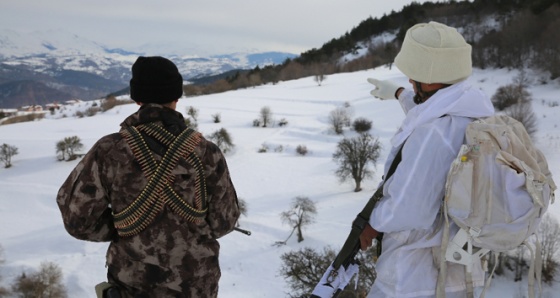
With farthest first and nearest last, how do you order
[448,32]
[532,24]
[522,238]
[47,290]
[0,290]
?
[532,24], [0,290], [47,290], [448,32], [522,238]

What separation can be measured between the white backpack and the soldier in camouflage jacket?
1.03m

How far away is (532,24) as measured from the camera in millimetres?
36094

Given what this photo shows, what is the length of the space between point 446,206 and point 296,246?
18341 mm

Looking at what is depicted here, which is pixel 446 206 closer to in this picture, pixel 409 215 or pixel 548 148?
pixel 409 215

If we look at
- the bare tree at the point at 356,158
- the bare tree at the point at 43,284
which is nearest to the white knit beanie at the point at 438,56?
the bare tree at the point at 43,284

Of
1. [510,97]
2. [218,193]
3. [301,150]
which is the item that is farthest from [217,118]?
[218,193]

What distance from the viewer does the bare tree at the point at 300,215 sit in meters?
19.4

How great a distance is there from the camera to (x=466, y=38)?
4434 cm

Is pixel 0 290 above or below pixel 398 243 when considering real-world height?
below

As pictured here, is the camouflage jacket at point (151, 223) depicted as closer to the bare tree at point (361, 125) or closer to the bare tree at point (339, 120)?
the bare tree at point (361, 125)

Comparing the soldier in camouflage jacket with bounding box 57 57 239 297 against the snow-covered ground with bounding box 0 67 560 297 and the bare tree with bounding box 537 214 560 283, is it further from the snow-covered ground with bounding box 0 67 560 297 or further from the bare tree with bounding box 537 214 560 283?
the bare tree with bounding box 537 214 560 283

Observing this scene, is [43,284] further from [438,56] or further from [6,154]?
[438,56]

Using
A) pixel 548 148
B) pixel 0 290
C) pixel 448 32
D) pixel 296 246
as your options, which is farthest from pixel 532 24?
pixel 0 290

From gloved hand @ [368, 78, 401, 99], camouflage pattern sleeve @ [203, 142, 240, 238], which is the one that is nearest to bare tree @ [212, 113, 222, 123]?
gloved hand @ [368, 78, 401, 99]
